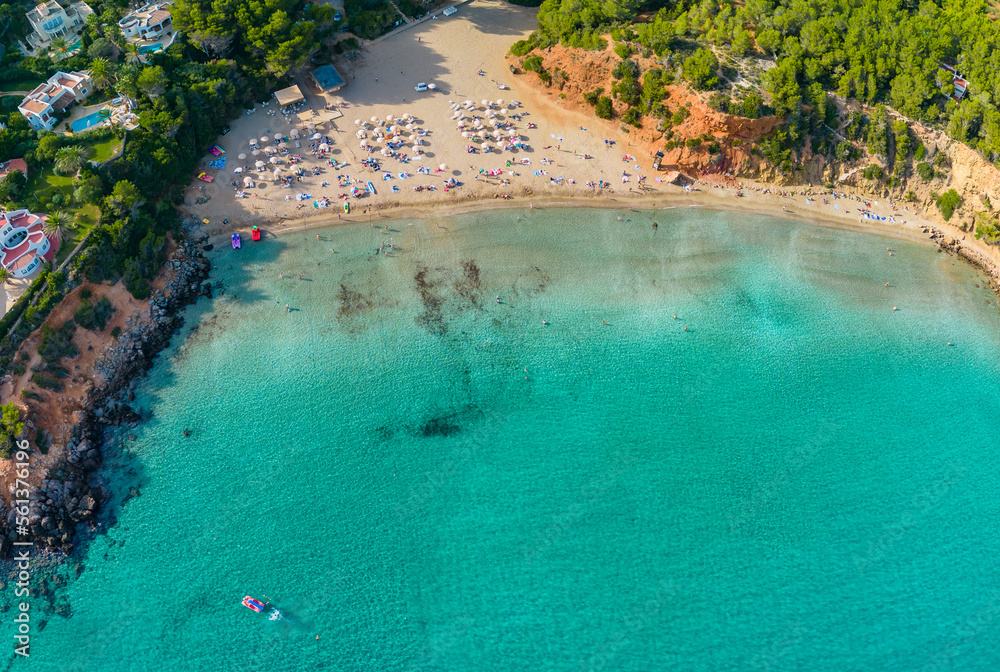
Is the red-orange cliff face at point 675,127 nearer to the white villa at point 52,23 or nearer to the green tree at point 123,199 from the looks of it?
the green tree at point 123,199

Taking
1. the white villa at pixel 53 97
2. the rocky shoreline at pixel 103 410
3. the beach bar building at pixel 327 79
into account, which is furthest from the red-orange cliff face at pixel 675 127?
the white villa at pixel 53 97

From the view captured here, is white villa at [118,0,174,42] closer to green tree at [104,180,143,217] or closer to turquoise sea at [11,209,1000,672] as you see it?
green tree at [104,180,143,217]

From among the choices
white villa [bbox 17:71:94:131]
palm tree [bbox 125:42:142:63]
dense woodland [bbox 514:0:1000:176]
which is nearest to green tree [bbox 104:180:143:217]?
white villa [bbox 17:71:94:131]

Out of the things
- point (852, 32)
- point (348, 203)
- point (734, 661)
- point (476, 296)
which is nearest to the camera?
point (734, 661)

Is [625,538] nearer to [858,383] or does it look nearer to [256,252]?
[858,383]

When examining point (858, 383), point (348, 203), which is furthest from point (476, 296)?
point (858, 383)

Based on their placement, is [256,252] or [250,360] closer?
[250,360]
